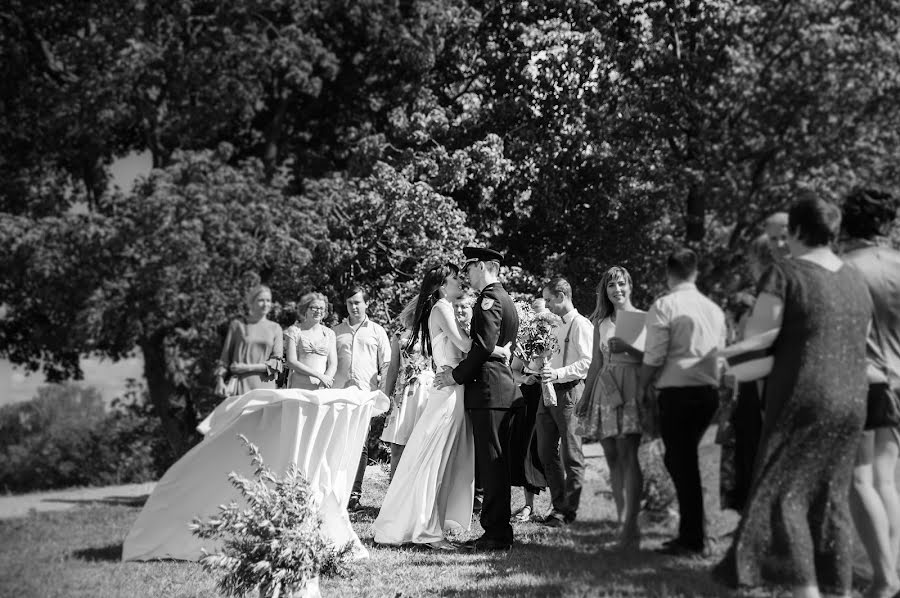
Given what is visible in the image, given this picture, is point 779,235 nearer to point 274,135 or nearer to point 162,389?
point 162,389

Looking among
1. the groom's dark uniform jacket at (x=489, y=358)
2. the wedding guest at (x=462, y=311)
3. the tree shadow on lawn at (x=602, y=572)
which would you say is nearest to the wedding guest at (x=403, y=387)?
the wedding guest at (x=462, y=311)

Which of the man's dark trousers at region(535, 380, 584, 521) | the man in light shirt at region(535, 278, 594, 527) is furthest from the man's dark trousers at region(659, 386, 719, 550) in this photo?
the man's dark trousers at region(535, 380, 584, 521)

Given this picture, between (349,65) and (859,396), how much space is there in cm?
1842

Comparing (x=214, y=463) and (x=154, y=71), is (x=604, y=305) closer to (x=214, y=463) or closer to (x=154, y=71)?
(x=214, y=463)

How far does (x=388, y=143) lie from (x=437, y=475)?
11.8 meters

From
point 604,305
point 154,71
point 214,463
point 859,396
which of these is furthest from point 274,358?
point 154,71

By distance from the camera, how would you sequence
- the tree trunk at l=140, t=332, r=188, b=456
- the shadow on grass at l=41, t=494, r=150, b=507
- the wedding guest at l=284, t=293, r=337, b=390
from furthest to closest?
the tree trunk at l=140, t=332, r=188, b=456 → the shadow on grass at l=41, t=494, r=150, b=507 → the wedding guest at l=284, t=293, r=337, b=390

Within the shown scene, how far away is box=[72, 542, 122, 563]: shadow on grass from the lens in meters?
7.82

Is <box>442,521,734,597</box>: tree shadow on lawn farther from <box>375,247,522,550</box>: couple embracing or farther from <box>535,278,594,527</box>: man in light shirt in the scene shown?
<box>375,247,522,550</box>: couple embracing

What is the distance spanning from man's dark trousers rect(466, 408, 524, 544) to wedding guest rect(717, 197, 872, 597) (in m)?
3.37

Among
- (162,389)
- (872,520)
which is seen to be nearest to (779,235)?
(872,520)

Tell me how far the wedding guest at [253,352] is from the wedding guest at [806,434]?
22.6 feet

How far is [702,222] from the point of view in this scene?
19188 millimetres

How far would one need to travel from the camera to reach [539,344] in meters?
8.50
